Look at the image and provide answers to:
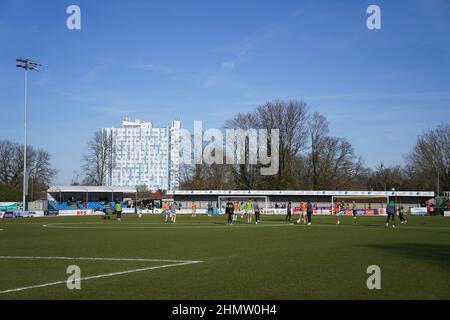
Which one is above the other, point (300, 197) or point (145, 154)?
point (145, 154)

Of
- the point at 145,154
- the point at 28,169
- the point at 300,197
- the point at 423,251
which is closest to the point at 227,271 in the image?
the point at 423,251

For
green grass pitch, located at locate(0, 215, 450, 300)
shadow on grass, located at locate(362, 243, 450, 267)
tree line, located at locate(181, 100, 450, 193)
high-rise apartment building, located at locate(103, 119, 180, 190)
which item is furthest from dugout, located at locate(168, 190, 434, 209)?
green grass pitch, located at locate(0, 215, 450, 300)

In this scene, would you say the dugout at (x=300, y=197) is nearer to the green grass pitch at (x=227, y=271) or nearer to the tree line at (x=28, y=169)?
the tree line at (x=28, y=169)

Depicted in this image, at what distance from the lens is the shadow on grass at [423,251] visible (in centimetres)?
1485

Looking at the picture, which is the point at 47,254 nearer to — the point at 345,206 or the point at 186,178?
the point at 345,206

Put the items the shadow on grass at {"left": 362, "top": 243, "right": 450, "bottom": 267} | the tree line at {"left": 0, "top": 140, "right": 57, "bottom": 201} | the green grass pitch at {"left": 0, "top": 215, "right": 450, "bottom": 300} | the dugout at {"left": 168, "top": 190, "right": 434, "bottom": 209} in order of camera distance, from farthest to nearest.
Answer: the tree line at {"left": 0, "top": 140, "right": 57, "bottom": 201} < the dugout at {"left": 168, "top": 190, "right": 434, "bottom": 209} < the shadow on grass at {"left": 362, "top": 243, "right": 450, "bottom": 267} < the green grass pitch at {"left": 0, "top": 215, "right": 450, "bottom": 300}

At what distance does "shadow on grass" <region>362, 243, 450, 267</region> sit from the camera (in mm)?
14846

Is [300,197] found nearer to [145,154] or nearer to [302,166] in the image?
[302,166]

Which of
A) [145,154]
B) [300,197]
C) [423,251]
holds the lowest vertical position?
[423,251]

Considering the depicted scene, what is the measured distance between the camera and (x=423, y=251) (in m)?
17.3

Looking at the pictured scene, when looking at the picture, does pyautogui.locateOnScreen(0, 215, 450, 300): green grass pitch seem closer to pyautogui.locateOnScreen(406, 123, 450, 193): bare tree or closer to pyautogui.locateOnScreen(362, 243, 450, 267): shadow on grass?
pyautogui.locateOnScreen(362, 243, 450, 267): shadow on grass

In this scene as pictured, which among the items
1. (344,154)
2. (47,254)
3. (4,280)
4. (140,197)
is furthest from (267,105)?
(4,280)

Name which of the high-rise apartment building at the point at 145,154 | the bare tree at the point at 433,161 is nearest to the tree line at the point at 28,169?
the high-rise apartment building at the point at 145,154
